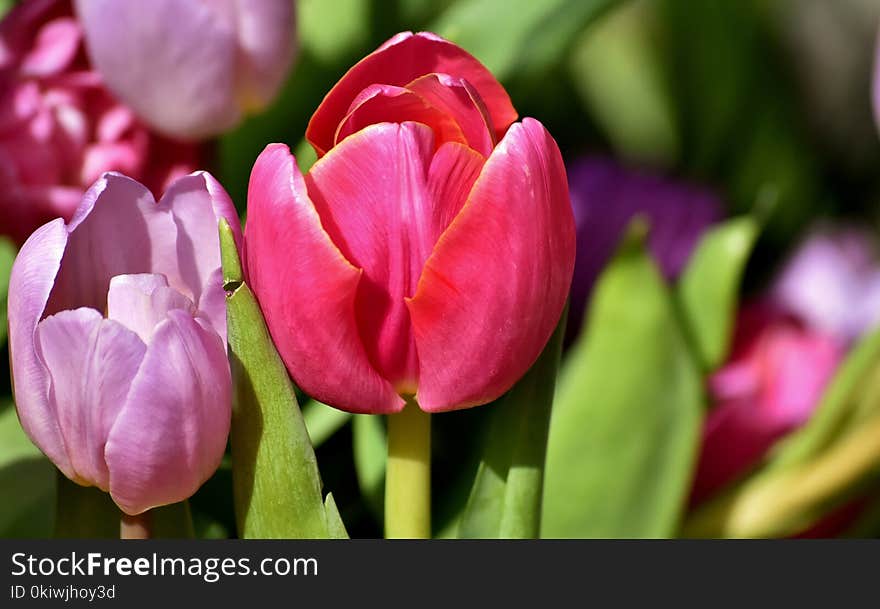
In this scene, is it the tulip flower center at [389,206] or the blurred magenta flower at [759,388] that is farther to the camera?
the blurred magenta flower at [759,388]

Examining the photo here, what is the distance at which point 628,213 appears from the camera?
0.60m

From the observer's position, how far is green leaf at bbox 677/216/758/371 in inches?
19.5

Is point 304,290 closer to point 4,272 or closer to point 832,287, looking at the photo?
point 4,272

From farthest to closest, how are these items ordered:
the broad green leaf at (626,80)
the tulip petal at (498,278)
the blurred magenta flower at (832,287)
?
1. the broad green leaf at (626,80)
2. the blurred magenta flower at (832,287)
3. the tulip petal at (498,278)

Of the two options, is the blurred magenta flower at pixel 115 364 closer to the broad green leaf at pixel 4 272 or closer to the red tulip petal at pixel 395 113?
the red tulip petal at pixel 395 113

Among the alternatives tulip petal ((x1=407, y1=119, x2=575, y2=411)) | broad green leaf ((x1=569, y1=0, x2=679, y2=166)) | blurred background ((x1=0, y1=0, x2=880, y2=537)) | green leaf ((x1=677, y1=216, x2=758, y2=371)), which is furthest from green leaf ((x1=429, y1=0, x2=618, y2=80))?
broad green leaf ((x1=569, y1=0, x2=679, y2=166))

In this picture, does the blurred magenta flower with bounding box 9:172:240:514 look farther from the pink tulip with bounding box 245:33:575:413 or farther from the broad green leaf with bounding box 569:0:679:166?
the broad green leaf with bounding box 569:0:679:166

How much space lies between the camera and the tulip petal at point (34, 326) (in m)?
0.25

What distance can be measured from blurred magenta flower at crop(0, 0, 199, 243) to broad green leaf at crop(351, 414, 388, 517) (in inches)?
4.2

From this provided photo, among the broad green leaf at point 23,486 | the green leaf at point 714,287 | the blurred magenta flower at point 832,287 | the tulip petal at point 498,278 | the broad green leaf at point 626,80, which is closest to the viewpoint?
the tulip petal at point 498,278

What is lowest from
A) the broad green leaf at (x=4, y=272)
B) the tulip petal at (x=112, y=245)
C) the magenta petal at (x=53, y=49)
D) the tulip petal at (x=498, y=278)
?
the broad green leaf at (x=4, y=272)

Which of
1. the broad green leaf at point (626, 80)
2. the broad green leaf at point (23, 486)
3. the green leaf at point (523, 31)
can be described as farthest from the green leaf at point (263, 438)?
the broad green leaf at point (626, 80)

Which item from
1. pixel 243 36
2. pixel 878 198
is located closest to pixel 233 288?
pixel 243 36

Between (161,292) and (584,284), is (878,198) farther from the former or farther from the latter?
(161,292)
